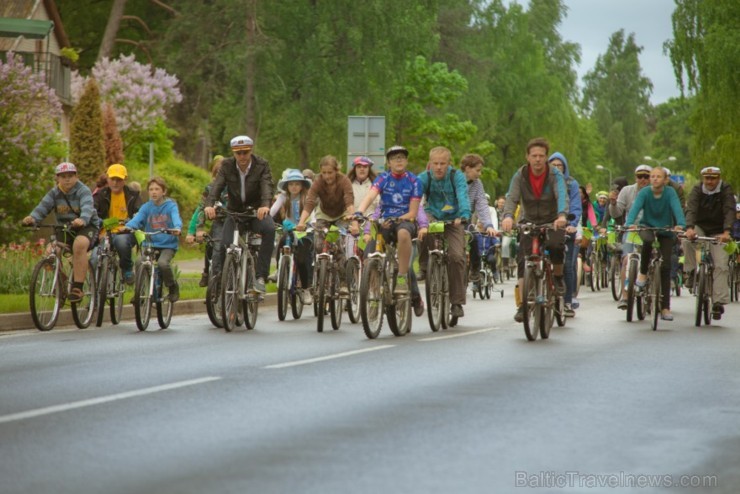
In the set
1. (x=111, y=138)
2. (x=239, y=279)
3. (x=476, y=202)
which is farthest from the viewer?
(x=111, y=138)

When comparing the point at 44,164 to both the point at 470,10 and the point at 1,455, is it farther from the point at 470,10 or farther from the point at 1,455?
the point at 470,10

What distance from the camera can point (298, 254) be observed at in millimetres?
19234

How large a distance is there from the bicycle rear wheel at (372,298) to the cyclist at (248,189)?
6.29 feet

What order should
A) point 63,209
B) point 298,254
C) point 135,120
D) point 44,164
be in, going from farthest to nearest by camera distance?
point 135,120 < point 44,164 < point 298,254 < point 63,209

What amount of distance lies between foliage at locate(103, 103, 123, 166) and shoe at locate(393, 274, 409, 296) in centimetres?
3031

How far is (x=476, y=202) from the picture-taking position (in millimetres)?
19719

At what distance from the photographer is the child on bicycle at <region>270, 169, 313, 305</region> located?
19297 millimetres

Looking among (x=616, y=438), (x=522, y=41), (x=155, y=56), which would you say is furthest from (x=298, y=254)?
(x=522, y=41)

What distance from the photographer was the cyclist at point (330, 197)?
56.9 feet

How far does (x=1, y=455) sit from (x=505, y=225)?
7.67 m

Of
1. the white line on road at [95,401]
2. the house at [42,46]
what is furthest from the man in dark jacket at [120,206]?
the house at [42,46]

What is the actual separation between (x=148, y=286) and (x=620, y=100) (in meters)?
118

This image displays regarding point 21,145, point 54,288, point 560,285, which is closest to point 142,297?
point 54,288

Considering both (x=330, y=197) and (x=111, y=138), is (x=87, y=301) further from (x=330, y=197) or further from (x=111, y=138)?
(x=111, y=138)
